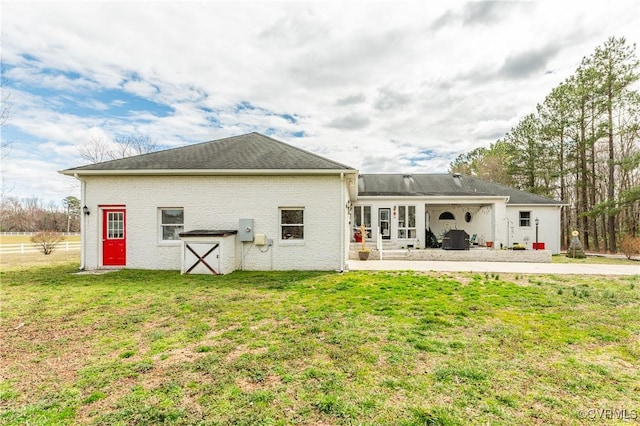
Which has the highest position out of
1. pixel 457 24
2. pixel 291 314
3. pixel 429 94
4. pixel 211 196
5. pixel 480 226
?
pixel 429 94

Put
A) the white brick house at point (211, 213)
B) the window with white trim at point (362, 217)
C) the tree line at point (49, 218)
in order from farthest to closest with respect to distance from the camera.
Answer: the tree line at point (49, 218)
the window with white trim at point (362, 217)
the white brick house at point (211, 213)

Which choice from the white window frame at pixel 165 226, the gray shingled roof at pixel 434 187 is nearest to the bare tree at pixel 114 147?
the white window frame at pixel 165 226

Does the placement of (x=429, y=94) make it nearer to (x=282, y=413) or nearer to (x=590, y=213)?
(x=590, y=213)

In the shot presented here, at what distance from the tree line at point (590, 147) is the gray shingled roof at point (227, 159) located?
18377mm

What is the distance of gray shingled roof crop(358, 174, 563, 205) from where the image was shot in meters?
17.5

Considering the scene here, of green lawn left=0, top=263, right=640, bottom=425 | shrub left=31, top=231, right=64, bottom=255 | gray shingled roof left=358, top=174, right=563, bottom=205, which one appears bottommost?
green lawn left=0, top=263, right=640, bottom=425

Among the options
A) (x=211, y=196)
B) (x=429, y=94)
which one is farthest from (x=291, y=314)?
(x=429, y=94)

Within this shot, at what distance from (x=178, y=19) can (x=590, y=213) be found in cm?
2599

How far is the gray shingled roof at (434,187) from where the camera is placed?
17500 millimetres

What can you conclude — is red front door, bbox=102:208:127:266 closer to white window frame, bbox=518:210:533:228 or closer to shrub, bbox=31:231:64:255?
shrub, bbox=31:231:64:255

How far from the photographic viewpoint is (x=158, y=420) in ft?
7.88

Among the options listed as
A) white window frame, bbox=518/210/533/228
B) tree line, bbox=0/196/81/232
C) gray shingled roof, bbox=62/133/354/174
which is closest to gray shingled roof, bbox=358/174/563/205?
white window frame, bbox=518/210/533/228

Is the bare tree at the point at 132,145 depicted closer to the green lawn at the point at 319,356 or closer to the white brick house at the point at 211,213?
the white brick house at the point at 211,213

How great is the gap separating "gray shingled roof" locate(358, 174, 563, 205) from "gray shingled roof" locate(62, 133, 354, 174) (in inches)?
299
